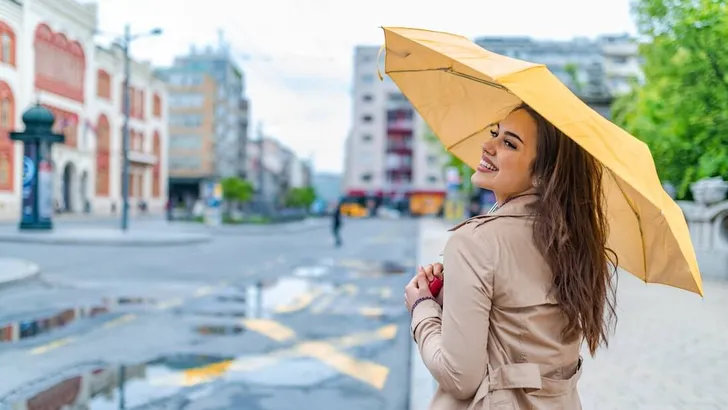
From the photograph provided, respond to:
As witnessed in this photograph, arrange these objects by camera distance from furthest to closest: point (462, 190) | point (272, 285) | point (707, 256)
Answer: point (462, 190), point (707, 256), point (272, 285)

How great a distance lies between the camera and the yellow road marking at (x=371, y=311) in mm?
9803

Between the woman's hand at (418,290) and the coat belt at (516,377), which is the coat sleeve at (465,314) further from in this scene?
the woman's hand at (418,290)

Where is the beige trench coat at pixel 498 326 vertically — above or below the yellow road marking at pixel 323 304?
above

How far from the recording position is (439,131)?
3000mm

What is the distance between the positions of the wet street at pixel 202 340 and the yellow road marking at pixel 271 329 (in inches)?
0.9

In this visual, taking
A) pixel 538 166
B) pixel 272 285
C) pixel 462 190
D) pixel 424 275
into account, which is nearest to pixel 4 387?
pixel 424 275

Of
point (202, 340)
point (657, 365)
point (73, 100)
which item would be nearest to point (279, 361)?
point (202, 340)

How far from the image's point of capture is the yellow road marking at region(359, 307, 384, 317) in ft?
32.2

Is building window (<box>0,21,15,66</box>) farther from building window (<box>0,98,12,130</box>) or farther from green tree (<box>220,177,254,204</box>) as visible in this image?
green tree (<box>220,177,254,204</box>)

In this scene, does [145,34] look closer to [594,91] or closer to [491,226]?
[594,91]

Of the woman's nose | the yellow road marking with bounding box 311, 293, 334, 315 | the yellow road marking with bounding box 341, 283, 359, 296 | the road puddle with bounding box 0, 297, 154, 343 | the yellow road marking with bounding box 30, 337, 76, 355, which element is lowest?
the yellow road marking with bounding box 341, 283, 359, 296

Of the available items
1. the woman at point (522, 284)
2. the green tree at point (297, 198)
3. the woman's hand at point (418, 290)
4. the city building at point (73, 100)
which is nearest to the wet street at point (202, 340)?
the woman's hand at point (418, 290)

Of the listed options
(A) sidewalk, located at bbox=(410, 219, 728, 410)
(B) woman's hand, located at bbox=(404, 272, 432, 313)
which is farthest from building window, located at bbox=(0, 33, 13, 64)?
(B) woman's hand, located at bbox=(404, 272, 432, 313)

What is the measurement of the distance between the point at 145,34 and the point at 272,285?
60.0 feet
